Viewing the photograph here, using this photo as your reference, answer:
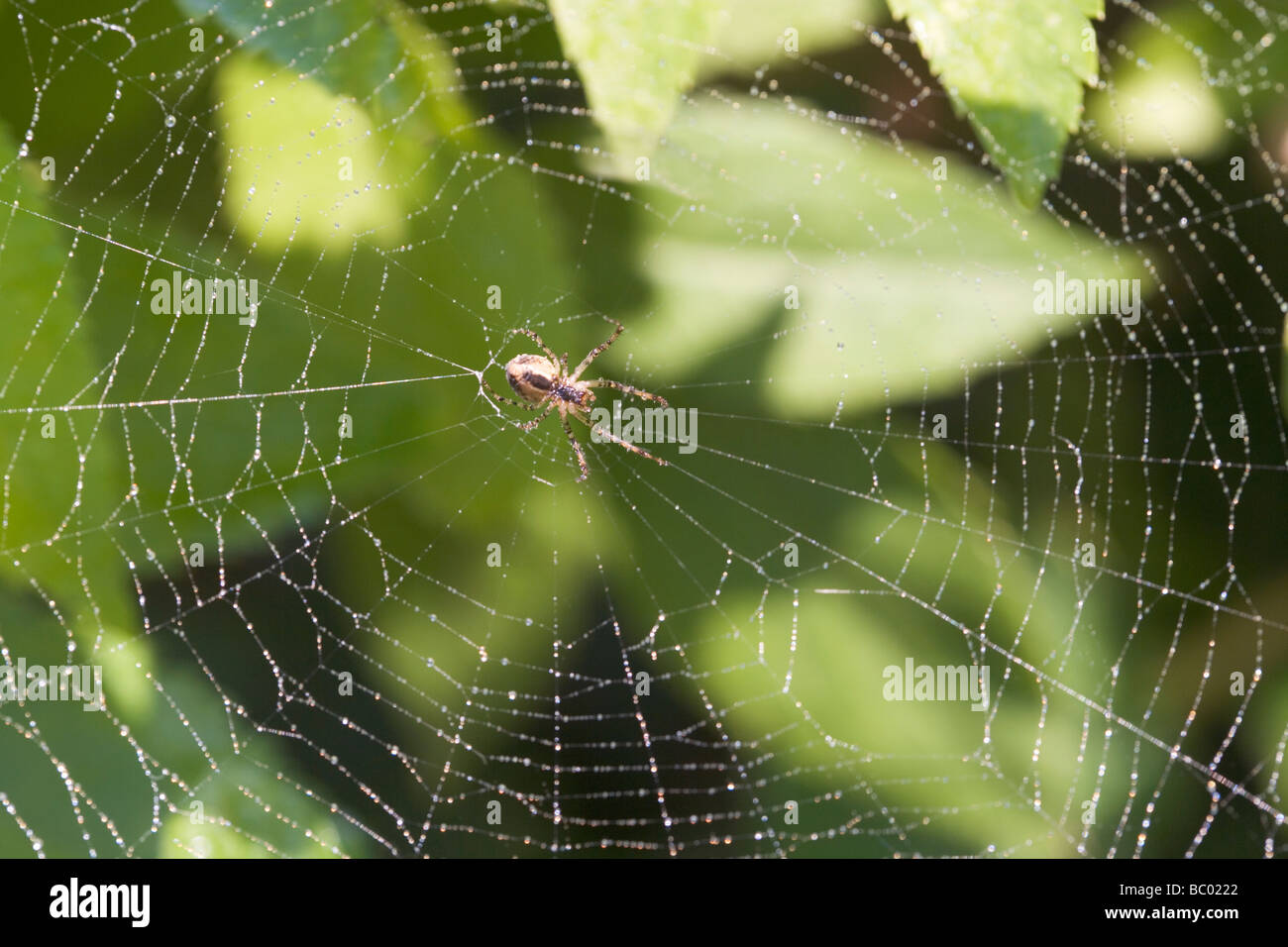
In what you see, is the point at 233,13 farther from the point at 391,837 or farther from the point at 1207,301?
the point at 1207,301

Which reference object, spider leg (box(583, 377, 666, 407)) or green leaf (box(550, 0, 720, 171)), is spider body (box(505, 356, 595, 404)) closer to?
spider leg (box(583, 377, 666, 407))

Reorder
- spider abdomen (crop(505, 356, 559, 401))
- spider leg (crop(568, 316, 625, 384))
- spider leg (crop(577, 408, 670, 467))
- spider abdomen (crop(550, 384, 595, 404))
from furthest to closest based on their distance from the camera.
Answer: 1. spider abdomen (crop(550, 384, 595, 404))
2. spider abdomen (crop(505, 356, 559, 401))
3. spider leg (crop(577, 408, 670, 467))
4. spider leg (crop(568, 316, 625, 384))

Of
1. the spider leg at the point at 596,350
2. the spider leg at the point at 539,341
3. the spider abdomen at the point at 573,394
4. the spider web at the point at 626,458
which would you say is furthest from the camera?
the spider abdomen at the point at 573,394

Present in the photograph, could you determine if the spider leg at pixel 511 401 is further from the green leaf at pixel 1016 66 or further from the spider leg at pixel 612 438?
the green leaf at pixel 1016 66

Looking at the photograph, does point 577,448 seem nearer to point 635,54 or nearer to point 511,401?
point 511,401

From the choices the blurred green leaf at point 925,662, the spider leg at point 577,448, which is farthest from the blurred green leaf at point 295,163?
the blurred green leaf at point 925,662

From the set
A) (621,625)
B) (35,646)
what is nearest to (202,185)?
(35,646)

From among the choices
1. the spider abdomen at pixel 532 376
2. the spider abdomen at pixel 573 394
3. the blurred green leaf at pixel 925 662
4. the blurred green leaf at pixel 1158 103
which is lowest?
the blurred green leaf at pixel 925 662

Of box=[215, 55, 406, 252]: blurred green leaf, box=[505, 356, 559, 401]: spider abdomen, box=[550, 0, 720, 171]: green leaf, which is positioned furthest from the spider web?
box=[550, 0, 720, 171]: green leaf
